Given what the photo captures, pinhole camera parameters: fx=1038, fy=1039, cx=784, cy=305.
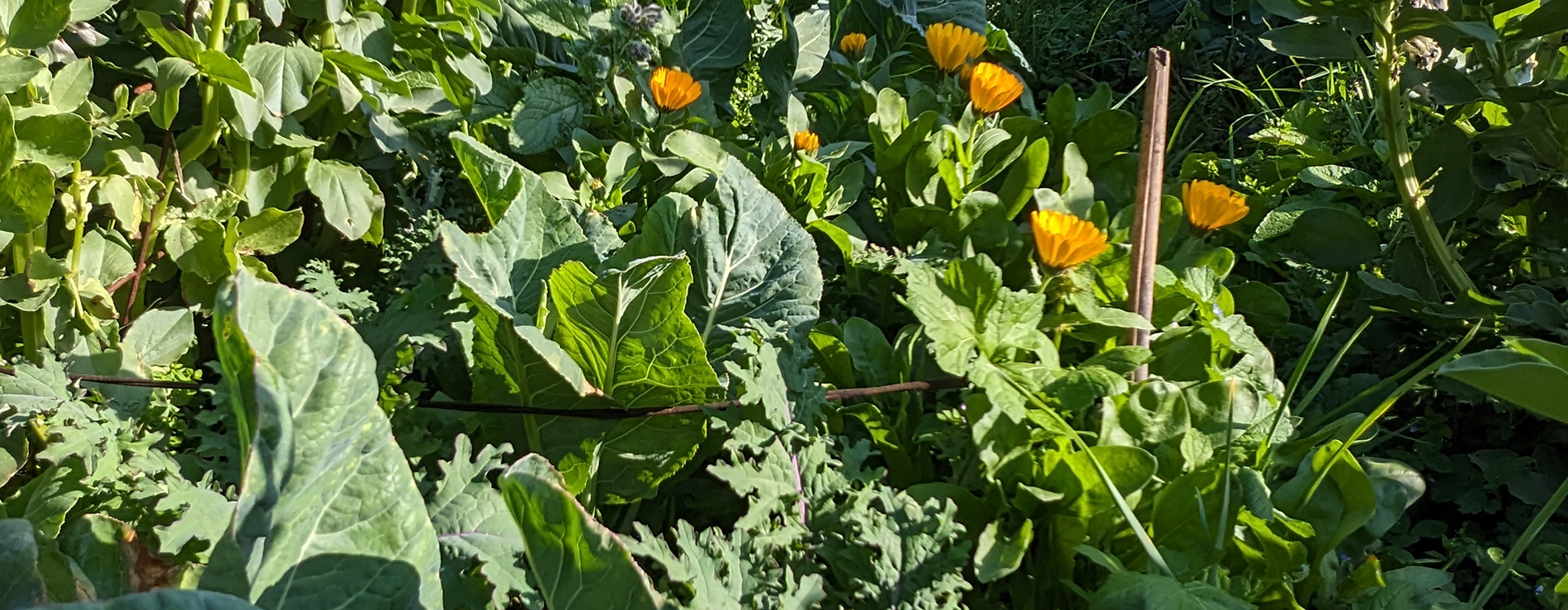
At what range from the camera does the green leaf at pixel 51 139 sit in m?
1.28

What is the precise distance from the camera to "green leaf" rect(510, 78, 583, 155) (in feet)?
6.26

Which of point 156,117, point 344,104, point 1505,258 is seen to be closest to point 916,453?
point 344,104

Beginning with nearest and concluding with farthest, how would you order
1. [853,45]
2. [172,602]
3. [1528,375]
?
[172,602] → [1528,375] → [853,45]

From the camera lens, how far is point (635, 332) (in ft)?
4.39

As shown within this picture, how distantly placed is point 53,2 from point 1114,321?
1.41 metres

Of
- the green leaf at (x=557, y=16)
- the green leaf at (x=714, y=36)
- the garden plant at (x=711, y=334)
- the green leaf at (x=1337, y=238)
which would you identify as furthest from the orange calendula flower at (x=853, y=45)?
the green leaf at (x=1337, y=238)

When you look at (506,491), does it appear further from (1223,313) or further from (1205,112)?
(1205,112)

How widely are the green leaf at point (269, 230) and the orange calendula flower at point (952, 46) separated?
1.21 metres

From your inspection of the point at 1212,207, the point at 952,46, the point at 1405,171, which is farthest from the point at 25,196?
the point at 1405,171

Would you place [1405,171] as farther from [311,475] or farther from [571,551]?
[311,475]

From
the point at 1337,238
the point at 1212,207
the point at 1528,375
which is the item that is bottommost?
the point at 1337,238

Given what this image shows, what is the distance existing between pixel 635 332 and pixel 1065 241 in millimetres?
621

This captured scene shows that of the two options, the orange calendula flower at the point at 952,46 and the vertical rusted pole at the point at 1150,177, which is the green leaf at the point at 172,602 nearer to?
the vertical rusted pole at the point at 1150,177

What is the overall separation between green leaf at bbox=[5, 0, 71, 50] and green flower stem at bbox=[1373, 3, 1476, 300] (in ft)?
6.21
